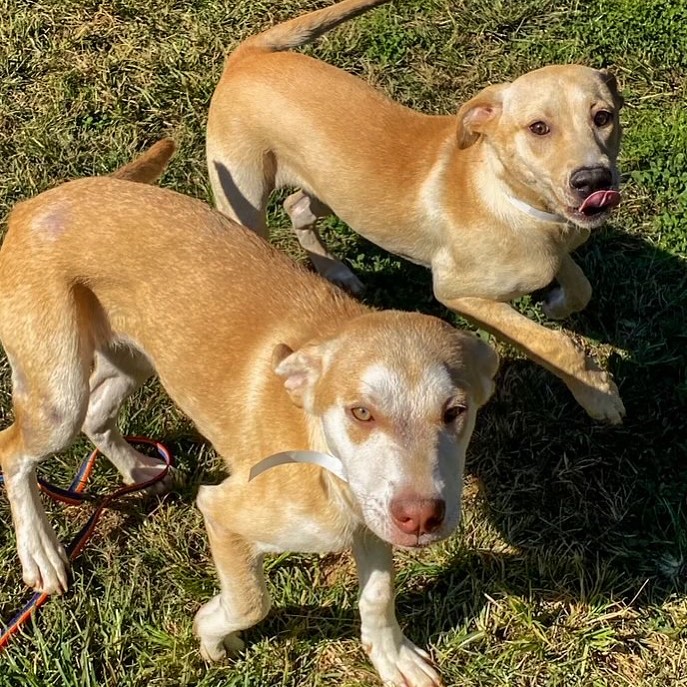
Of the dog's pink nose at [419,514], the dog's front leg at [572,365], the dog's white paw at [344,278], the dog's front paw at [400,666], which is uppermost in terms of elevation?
the dog's pink nose at [419,514]

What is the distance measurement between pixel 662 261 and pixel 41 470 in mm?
3924

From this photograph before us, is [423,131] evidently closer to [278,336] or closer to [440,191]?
[440,191]

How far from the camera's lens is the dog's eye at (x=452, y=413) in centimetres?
310

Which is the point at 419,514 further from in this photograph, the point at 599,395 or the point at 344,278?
the point at 344,278

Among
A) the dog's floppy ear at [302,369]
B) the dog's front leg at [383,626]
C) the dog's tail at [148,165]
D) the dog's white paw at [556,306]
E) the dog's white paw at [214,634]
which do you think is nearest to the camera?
the dog's floppy ear at [302,369]

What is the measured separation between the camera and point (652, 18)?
702 cm

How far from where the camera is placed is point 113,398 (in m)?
4.70

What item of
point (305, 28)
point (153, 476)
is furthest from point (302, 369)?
point (305, 28)

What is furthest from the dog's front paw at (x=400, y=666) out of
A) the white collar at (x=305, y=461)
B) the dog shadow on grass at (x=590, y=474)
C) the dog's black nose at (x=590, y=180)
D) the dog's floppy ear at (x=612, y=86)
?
the dog's floppy ear at (x=612, y=86)

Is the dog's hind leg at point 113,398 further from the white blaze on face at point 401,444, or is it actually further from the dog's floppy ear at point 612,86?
the dog's floppy ear at point 612,86

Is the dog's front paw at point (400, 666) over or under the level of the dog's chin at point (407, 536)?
under

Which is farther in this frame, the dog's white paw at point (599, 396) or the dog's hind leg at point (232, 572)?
the dog's white paw at point (599, 396)

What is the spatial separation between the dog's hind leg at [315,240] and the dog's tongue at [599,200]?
1861 millimetres

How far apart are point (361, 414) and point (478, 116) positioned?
2.39m
